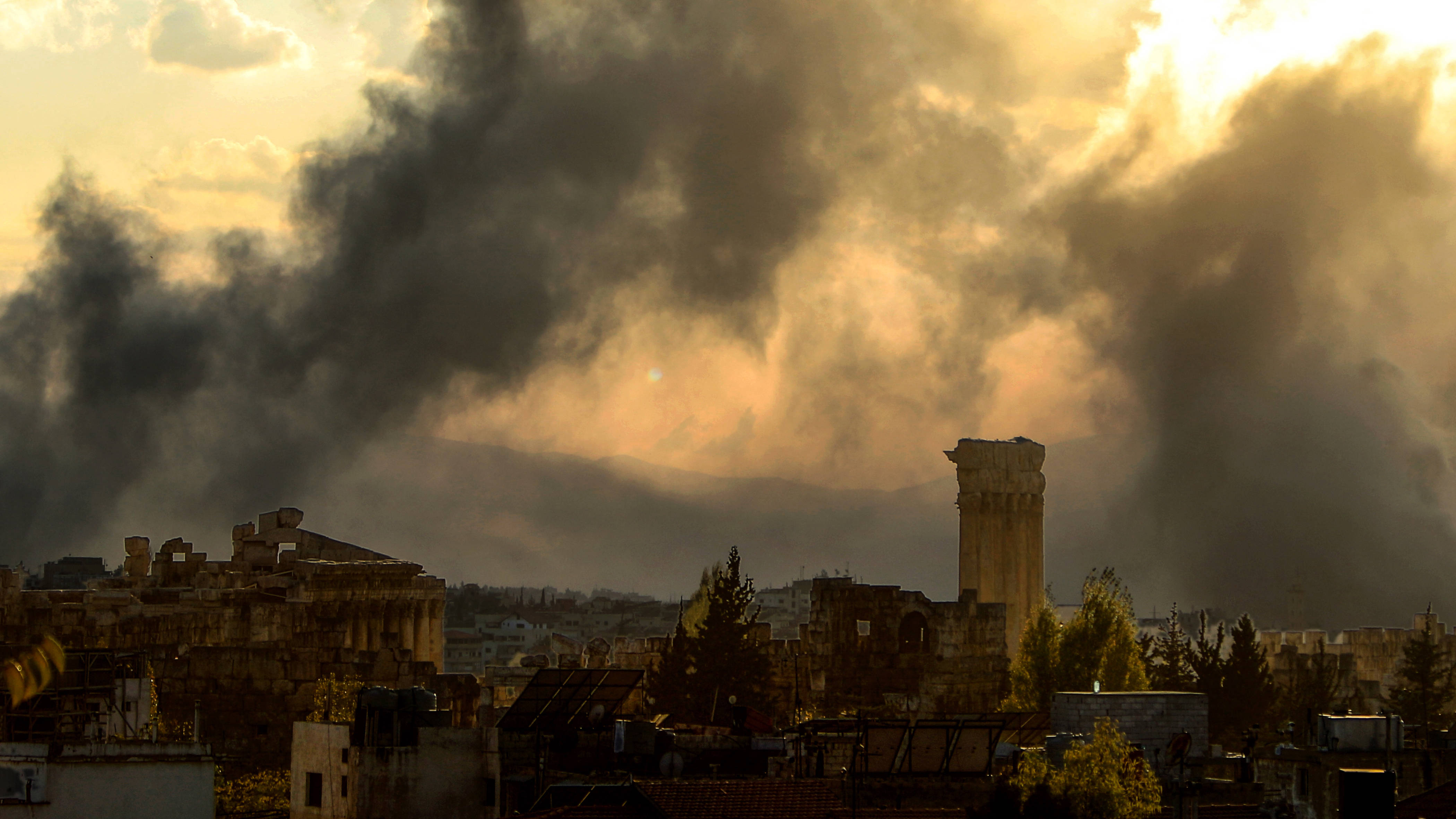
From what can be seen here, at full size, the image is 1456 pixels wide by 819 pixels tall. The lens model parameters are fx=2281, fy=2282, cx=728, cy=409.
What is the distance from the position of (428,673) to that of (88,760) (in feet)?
53.5

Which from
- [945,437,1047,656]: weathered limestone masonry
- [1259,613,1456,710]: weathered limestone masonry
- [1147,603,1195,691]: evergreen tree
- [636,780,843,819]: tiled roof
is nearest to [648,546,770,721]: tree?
[1147,603,1195,691]: evergreen tree

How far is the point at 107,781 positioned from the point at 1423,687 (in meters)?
34.9

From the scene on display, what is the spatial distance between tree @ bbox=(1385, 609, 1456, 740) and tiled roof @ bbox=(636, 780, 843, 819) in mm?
26872

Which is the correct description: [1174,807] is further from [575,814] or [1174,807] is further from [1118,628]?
[1118,628]

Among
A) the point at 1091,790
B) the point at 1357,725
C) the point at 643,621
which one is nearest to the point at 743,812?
the point at 1091,790

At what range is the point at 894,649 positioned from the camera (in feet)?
180

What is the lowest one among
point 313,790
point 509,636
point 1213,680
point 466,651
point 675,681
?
point 313,790

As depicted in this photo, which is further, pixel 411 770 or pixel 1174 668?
pixel 1174 668

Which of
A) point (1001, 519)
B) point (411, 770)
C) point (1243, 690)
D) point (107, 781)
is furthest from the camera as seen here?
point (1001, 519)

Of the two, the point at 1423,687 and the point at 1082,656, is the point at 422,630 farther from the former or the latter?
the point at 1423,687

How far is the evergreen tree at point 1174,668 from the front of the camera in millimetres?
55219

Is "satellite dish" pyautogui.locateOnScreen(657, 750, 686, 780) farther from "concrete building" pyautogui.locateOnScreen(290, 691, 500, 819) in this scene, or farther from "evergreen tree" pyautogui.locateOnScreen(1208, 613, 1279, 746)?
"evergreen tree" pyautogui.locateOnScreen(1208, 613, 1279, 746)

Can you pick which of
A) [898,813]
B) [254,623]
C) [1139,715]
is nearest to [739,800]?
[898,813]

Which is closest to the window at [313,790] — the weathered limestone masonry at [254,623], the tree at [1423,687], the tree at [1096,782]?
the weathered limestone masonry at [254,623]
